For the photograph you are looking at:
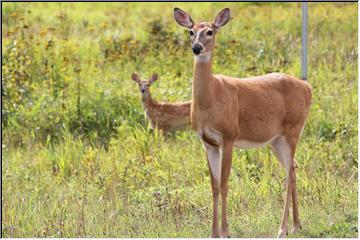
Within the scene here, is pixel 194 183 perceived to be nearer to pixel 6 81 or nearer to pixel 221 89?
pixel 221 89

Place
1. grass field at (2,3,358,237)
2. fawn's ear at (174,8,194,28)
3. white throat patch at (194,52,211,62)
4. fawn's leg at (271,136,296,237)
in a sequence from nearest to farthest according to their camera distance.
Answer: white throat patch at (194,52,211,62) → fawn's ear at (174,8,194,28) → fawn's leg at (271,136,296,237) → grass field at (2,3,358,237)

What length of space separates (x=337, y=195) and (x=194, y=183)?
1.40 m

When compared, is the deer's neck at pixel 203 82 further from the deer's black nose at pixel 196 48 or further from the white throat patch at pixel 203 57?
the deer's black nose at pixel 196 48

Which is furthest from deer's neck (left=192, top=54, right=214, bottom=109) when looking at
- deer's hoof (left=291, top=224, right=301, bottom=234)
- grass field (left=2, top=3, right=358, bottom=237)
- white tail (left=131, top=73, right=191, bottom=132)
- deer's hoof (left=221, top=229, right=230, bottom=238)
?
white tail (left=131, top=73, right=191, bottom=132)

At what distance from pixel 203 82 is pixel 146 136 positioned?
10.9 feet

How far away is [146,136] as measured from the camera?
11.3m

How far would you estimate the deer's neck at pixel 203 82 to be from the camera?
316 inches

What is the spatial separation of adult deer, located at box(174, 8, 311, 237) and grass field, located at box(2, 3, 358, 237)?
1.64 feet

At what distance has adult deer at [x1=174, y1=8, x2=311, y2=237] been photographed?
8.02m

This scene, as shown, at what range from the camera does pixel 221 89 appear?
812cm

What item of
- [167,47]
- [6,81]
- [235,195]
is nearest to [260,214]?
[235,195]

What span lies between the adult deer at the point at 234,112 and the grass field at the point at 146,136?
500 mm

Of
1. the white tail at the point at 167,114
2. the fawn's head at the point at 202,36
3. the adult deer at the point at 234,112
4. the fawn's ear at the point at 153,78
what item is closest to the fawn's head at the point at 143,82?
the fawn's ear at the point at 153,78

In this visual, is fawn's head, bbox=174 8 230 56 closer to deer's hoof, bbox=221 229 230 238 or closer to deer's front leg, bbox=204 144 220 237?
deer's front leg, bbox=204 144 220 237
